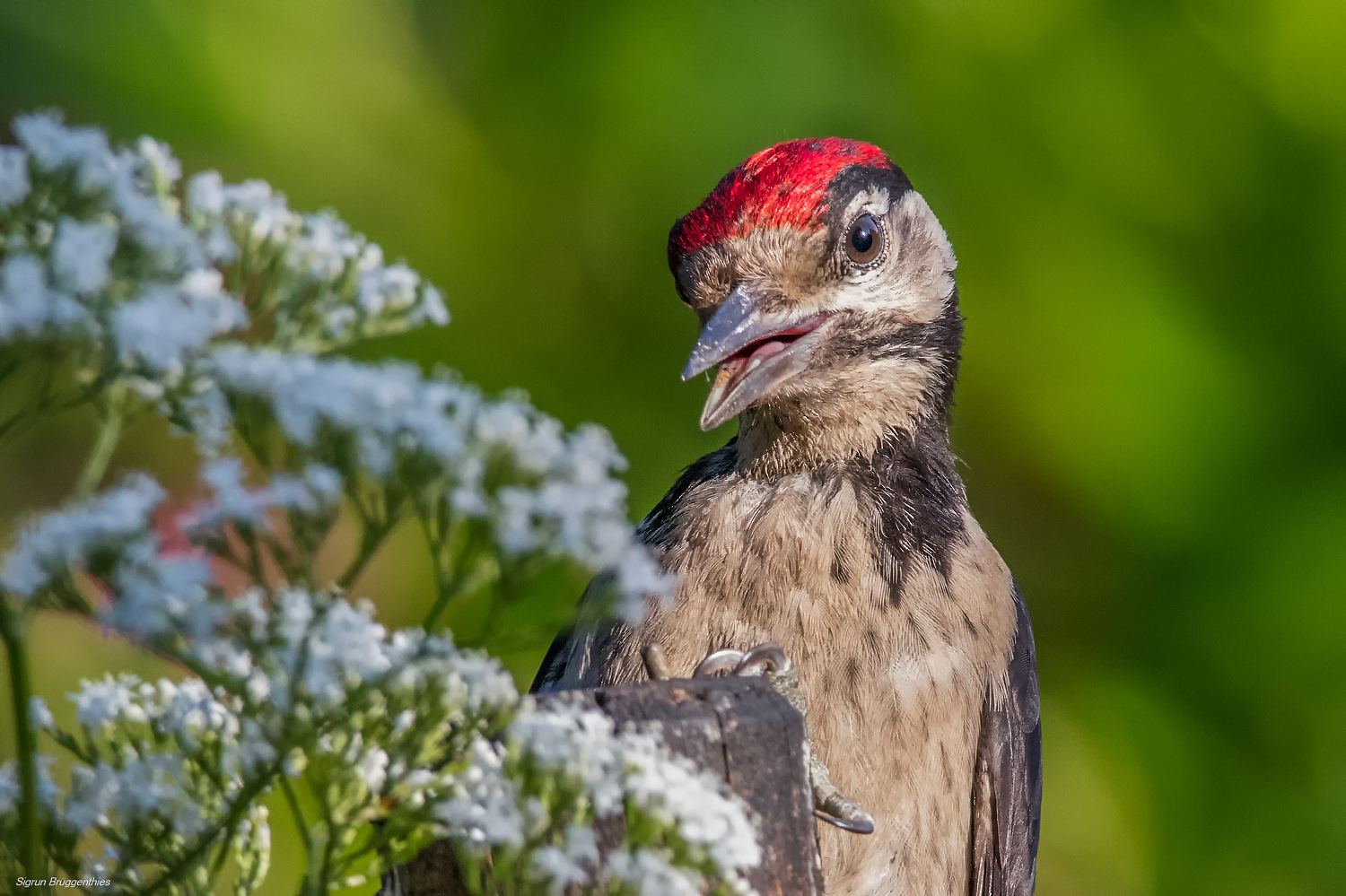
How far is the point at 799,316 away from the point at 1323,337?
2.37m

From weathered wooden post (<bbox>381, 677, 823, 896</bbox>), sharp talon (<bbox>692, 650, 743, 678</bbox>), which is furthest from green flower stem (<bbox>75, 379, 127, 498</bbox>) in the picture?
sharp talon (<bbox>692, 650, 743, 678</bbox>)

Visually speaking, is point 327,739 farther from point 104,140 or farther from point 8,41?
point 8,41

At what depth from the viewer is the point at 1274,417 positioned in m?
4.07

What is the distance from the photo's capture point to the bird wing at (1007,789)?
2.43 m

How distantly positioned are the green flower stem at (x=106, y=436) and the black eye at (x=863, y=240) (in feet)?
5.68

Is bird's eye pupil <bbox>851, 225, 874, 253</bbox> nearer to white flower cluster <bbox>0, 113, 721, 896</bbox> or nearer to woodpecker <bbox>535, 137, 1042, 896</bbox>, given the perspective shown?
woodpecker <bbox>535, 137, 1042, 896</bbox>

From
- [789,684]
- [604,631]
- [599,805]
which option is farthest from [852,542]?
[599,805]

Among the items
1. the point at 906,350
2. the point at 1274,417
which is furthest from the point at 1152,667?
the point at 906,350

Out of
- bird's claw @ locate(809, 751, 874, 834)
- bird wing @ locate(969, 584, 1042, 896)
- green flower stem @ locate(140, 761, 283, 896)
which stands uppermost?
bird wing @ locate(969, 584, 1042, 896)

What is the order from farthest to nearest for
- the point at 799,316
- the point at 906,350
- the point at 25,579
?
the point at 906,350
the point at 799,316
the point at 25,579

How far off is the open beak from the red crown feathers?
0.46 feet

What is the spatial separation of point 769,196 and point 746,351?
0.28 m

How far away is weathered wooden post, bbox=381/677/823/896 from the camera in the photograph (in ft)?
4.09

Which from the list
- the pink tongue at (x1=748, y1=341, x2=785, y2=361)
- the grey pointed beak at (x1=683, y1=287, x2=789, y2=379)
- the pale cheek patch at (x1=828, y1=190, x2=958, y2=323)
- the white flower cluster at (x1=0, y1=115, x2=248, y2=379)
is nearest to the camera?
the white flower cluster at (x1=0, y1=115, x2=248, y2=379)
